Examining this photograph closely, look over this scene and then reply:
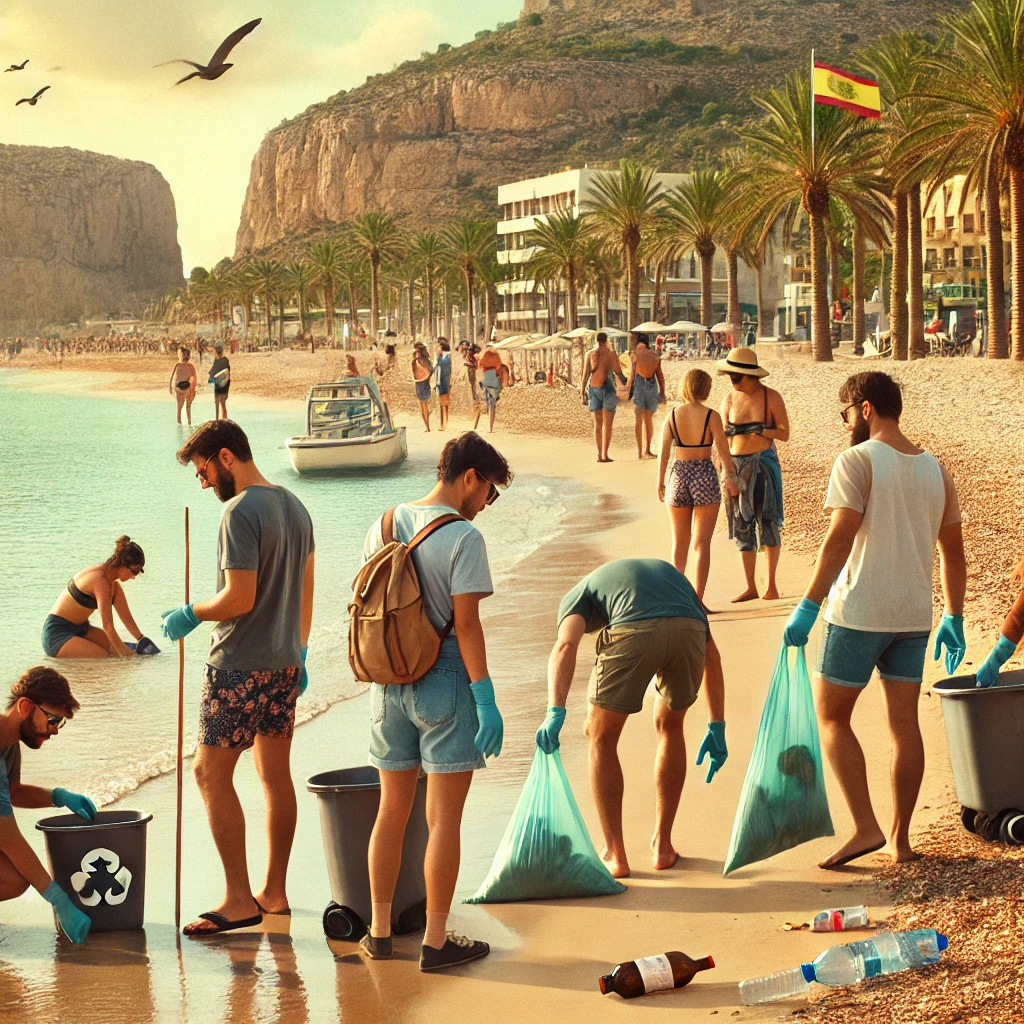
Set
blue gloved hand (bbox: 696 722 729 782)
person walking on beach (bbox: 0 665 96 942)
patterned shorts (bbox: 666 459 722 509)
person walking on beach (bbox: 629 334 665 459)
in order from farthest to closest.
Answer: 1. person walking on beach (bbox: 629 334 665 459)
2. patterned shorts (bbox: 666 459 722 509)
3. blue gloved hand (bbox: 696 722 729 782)
4. person walking on beach (bbox: 0 665 96 942)

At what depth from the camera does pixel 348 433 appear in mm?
25547

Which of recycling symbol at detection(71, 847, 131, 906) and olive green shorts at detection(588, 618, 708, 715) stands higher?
olive green shorts at detection(588, 618, 708, 715)

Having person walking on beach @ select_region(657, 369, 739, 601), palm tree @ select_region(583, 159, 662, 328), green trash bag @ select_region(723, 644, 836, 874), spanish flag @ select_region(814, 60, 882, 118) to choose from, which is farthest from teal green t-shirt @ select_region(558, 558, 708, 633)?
palm tree @ select_region(583, 159, 662, 328)

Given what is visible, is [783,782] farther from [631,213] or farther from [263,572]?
[631,213]

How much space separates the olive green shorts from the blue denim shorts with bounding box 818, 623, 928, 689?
17.7 inches

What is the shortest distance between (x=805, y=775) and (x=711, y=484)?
4.40 meters

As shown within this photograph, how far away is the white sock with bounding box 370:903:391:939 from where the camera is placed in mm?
4367

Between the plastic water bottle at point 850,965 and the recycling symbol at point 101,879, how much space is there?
2136 millimetres

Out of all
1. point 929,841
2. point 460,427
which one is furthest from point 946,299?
point 929,841

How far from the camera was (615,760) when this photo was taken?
16.3 feet

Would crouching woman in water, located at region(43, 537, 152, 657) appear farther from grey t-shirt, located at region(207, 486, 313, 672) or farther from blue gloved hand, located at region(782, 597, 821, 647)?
blue gloved hand, located at region(782, 597, 821, 647)

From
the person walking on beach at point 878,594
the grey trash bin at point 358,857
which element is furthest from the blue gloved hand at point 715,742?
the grey trash bin at point 358,857

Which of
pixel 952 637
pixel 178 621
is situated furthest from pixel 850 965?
pixel 178 621

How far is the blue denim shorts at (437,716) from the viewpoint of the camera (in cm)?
419
